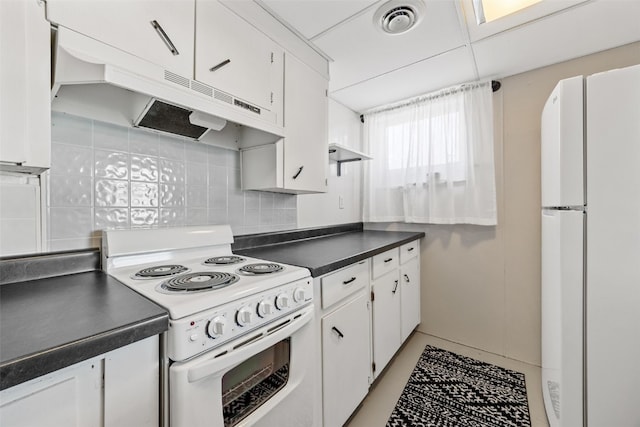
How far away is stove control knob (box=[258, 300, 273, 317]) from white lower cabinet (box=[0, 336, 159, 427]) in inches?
11.8

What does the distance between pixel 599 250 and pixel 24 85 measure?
208 centimetres

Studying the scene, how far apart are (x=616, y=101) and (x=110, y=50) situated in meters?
1.93

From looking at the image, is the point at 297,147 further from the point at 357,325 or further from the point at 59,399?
the point at 59,399

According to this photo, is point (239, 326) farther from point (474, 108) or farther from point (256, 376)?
point (474, 108)

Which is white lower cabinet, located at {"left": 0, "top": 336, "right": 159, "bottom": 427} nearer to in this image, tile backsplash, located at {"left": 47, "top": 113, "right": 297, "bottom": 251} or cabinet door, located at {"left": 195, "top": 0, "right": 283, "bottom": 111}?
tile backsplash, located at {"left": 47, "top": 113, "right": 297, "bottom": 251}

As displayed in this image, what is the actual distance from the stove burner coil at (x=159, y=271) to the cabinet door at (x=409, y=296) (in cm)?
156

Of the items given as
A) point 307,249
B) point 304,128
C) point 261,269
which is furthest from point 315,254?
point 304,128

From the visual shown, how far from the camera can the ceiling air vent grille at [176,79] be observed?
0.97m

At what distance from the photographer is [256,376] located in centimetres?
96

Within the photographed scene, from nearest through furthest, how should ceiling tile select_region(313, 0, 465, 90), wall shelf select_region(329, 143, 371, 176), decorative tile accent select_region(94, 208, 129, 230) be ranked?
decorative tile accent select_region(94, 208, 129, 230) < ceiling tile select_region(313, 0, 465, 90) < wall shelf select_region(329, 143, 371, 176)

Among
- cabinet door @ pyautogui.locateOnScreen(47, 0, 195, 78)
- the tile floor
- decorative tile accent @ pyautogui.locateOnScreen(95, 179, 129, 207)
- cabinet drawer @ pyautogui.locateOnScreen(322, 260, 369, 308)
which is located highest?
cabinet door @ pyautogui.locateOnScreen(47, 0, 195, 78)

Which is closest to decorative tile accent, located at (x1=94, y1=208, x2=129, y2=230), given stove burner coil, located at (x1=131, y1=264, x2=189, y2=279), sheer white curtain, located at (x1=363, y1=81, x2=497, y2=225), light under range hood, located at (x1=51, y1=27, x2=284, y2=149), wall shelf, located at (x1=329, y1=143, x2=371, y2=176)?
stove burner coil, located at (x1=131, y1=264, x2=189, y2=279)

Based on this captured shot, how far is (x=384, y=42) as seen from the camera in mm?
1616

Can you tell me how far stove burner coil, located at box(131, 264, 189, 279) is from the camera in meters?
0.98
